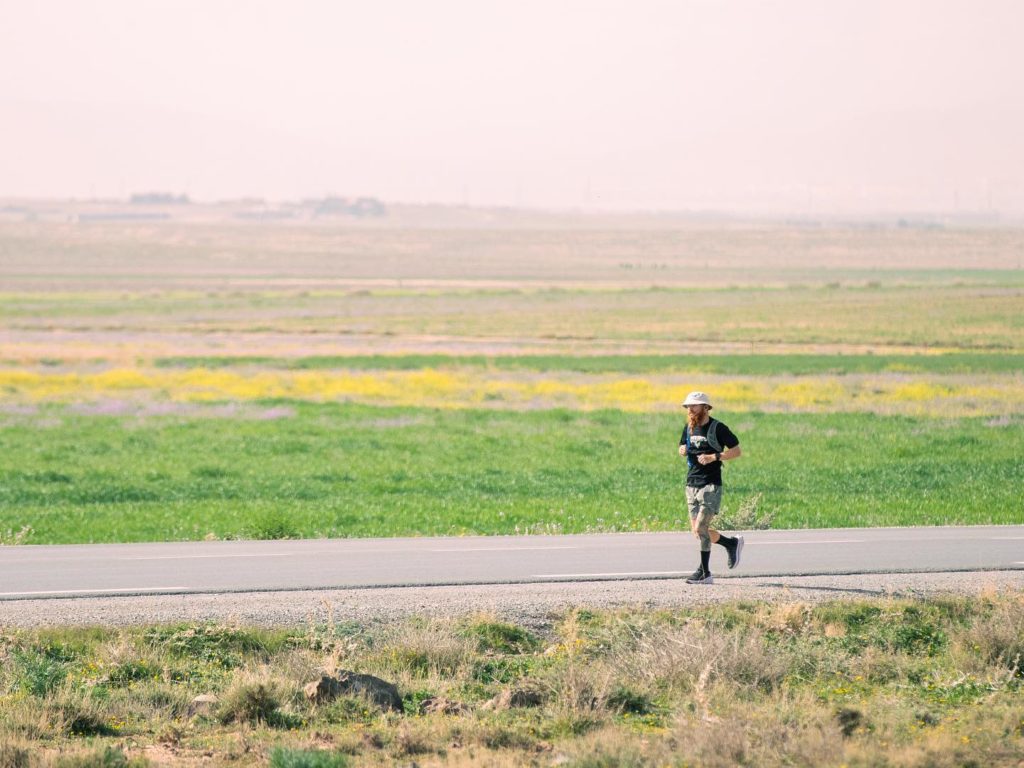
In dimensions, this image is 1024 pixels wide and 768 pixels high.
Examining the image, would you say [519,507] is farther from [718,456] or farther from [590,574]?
[718,456]

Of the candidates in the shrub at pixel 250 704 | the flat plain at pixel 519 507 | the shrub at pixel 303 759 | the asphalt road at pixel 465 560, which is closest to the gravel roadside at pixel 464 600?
the flat plain at pixel 519 507

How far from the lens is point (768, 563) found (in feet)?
48.9

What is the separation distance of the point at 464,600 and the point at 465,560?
2385 millimetres

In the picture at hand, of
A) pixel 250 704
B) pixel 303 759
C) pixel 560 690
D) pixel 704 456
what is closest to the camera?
pixel 303 759

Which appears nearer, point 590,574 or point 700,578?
point 700,578

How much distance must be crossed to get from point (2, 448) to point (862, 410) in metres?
21.5

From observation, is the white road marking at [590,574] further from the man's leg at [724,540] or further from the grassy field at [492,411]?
the grassy field at [492,411]

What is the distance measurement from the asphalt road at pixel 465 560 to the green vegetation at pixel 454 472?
4.70 feet

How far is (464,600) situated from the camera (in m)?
12.8

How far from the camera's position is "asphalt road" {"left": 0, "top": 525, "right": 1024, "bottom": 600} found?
45.5 feet

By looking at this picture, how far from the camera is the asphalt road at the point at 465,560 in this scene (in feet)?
45.5

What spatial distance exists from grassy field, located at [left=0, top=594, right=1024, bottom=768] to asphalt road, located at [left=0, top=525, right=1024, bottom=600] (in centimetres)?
188

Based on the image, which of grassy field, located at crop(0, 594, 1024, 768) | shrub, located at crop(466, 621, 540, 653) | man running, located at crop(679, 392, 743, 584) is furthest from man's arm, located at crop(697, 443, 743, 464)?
shrub, located at crop(466, 621, 540, 653)

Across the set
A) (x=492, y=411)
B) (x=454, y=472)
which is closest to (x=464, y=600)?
(x=454, y=472)
